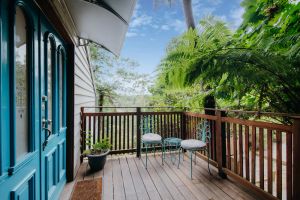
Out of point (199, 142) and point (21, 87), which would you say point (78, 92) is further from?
point (199, 142)

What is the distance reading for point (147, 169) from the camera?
299 centimetres

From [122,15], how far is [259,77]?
1.62 metres

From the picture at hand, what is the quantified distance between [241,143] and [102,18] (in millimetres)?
2471

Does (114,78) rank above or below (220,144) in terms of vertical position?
above

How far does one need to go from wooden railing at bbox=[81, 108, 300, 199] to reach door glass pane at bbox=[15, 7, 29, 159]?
2115mm

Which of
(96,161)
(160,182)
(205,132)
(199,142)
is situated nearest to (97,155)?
(96,161)

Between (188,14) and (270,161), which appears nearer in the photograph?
(270,161)

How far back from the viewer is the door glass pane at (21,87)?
1.21m

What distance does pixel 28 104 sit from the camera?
136 centimetres

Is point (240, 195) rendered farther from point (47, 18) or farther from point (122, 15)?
point (47, 18)

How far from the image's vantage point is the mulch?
84.2 inches

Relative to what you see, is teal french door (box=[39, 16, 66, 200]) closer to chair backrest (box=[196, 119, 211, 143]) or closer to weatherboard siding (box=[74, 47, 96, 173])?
weatherboard siding (box=[74, 47, 96, 173])

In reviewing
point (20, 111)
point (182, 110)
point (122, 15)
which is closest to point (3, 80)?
point (20, 111)

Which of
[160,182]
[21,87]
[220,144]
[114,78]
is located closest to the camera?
[21,87]
